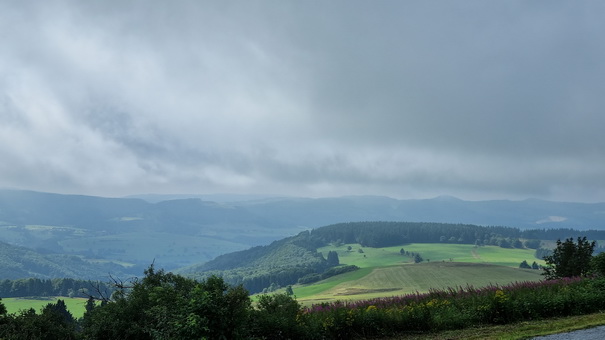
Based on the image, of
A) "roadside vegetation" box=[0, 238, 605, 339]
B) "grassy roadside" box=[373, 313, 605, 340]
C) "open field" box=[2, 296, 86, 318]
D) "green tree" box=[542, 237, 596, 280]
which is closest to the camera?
"roadside vegetation" box=[0, 238, 605, 339]

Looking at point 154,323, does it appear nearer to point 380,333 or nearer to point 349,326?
point 349,326

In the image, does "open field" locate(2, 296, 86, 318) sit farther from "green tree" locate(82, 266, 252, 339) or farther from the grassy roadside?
the grassy roadside

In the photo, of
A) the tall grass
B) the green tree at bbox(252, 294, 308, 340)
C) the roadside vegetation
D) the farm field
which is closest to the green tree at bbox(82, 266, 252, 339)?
the roadside vegetation

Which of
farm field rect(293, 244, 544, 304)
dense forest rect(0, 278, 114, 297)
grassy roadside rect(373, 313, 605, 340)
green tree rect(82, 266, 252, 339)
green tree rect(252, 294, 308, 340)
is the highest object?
green tree rect(82, 266, 252, 339)

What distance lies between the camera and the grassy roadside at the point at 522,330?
40.1 ft

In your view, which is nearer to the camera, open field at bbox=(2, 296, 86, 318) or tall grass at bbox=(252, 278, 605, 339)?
tall grass at bbox=(252, 278, 605, 339)

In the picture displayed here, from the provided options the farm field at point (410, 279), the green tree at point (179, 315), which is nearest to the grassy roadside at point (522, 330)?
the green tree at point (179, 315)

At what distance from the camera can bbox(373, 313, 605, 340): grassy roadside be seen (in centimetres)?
1222

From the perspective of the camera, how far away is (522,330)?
1295cm

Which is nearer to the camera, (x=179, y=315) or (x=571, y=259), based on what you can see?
(x=179, y=315)

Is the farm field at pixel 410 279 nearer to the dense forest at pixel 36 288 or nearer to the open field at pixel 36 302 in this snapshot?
the open field at pixel 36 302

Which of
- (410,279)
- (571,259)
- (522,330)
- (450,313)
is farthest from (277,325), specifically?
(410,279)

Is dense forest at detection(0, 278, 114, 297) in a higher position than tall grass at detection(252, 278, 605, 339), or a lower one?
lower

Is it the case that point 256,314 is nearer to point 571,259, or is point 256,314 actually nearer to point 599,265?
point 599,265
